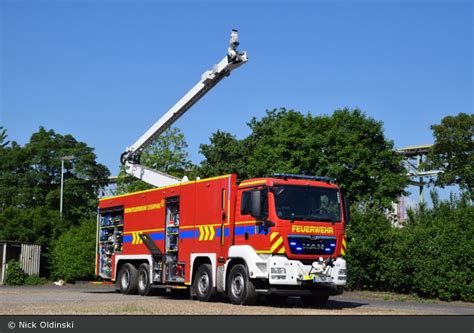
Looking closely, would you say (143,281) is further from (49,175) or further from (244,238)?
(49,175)

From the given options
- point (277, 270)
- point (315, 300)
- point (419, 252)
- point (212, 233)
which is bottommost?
point (315, 300)

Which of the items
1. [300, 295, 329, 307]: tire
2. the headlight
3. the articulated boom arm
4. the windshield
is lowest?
[300, 295, 329, 307]: tire

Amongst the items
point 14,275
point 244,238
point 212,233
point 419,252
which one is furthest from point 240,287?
point 14,275

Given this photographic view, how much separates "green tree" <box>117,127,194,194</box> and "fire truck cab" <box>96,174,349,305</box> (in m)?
28.6

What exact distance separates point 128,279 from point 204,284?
5.20 m

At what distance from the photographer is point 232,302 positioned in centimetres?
1956

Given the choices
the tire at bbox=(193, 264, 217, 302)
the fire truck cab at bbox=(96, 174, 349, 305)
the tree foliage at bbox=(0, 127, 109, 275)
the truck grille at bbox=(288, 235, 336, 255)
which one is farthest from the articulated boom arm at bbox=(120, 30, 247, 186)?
the tree foliage at bbox=(0, 127, 109, 275)

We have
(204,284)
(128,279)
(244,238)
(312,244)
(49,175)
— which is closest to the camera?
(312,244)

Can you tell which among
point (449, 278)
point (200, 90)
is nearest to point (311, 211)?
point (449, 278)

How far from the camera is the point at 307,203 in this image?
19.4 metres

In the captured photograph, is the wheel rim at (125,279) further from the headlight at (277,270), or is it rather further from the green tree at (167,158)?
the green tree at (167,158)

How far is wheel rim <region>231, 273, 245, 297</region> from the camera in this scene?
19234 millimetres

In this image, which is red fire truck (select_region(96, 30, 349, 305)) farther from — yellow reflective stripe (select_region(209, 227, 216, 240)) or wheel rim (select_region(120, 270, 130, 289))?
wheel rim (select_region(120, 270, 130, 289))
